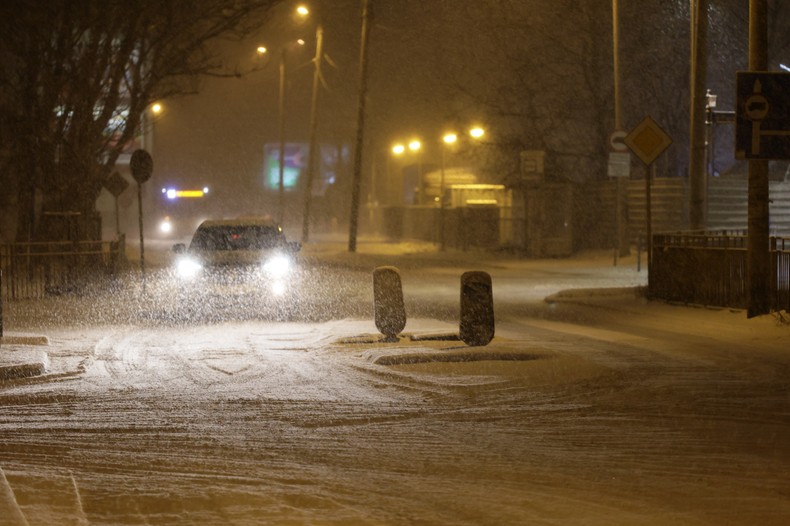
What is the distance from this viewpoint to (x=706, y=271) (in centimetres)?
1898

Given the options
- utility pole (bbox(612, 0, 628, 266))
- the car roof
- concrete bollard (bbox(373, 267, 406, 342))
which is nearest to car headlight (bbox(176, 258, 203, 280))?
the car roof

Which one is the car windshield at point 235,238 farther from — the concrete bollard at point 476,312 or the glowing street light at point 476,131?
the glowing street light at point 476,131

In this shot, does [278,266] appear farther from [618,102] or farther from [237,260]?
[618,102]

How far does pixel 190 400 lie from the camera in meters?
10.7

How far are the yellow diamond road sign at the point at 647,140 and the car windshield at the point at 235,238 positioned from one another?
7045mm

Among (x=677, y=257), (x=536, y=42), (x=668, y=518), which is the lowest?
(x=668, y=518)

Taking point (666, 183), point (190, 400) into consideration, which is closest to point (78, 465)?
point (190, 400)

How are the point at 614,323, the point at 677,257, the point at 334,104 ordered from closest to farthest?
1. the point at 614,323
2. the point at 677,257
3. the point at 334,104

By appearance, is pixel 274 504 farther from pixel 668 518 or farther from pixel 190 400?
pixel 190 400

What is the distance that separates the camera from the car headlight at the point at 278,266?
21.3m

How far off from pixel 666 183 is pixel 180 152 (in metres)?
75.0

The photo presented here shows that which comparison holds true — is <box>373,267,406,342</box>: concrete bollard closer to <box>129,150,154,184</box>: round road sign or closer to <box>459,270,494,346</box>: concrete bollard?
<box>459,270,494,346</box>: concrete bollard

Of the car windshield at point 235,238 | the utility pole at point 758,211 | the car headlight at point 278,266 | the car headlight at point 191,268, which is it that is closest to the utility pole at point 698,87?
the utility pole at point 758,211

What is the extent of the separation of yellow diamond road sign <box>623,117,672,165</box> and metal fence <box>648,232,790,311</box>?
164 centimetres
